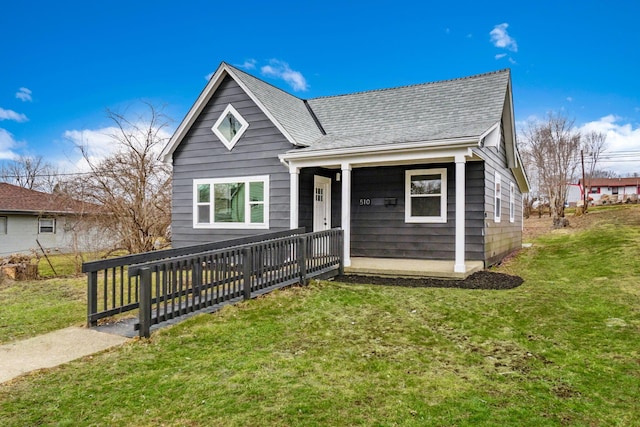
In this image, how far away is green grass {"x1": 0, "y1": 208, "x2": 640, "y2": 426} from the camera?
3.02m

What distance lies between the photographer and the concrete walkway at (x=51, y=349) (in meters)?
4.03

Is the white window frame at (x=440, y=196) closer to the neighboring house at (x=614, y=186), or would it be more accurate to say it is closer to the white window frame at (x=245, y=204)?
the white window frame at (x=245, y=204)

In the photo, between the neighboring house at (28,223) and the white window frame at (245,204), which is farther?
the neighboring house at (28,223)

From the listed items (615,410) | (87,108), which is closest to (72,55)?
(87,108)

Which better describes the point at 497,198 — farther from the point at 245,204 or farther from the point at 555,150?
the point at 555,150

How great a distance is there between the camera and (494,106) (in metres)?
10.2

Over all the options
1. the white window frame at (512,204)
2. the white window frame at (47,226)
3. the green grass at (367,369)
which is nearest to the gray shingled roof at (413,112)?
the green grass at (367,369)

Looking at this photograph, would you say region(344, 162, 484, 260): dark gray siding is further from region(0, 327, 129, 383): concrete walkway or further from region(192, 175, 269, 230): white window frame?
region(0, 327, 129, 383): concrete walkway

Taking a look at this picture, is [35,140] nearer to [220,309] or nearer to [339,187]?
[339,187]

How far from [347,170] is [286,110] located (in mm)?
3309

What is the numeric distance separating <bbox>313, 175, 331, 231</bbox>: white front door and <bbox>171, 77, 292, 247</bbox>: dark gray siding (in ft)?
3.09

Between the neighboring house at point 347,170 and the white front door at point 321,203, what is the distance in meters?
0.03

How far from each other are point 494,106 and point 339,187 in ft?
14.6

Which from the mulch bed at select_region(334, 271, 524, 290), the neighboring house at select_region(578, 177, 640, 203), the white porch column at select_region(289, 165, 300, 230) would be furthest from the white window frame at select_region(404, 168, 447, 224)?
the neighboring house at select_region(578, 177, 640, 203)
